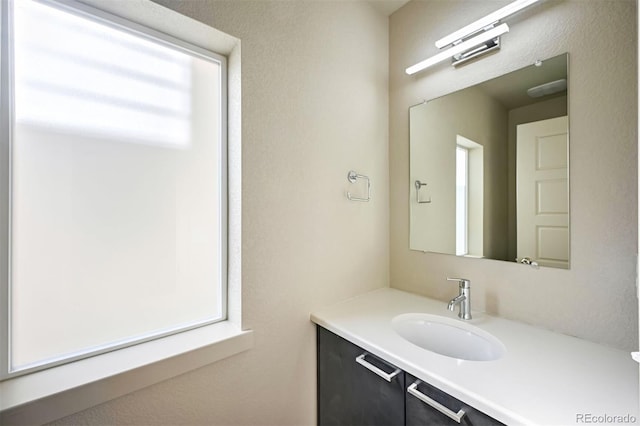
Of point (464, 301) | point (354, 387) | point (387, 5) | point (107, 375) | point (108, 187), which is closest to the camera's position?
point (107, 375)

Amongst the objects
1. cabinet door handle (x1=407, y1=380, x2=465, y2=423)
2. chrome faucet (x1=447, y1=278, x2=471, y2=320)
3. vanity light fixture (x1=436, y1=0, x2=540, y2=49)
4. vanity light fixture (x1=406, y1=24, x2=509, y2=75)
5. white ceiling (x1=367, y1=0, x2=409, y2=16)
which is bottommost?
cabinet door handle (x1=407, y1=380, x2=465, y2=423)

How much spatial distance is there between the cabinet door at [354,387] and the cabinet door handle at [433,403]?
53 mm

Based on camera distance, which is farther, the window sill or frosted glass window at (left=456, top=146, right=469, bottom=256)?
frosted glass window at (left=456, top=146, right=469, bottom=256)

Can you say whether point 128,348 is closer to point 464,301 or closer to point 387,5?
point 464,301

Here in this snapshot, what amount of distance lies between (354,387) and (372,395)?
102mm

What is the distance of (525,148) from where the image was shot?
119 centimetres

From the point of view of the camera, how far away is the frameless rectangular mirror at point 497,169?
1.10 metres

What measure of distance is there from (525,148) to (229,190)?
1.35m

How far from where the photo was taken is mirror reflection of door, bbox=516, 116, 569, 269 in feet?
3.53

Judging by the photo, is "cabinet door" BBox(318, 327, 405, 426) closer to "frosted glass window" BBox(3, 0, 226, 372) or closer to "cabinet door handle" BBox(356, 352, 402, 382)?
"cabinet door handle" BBox(356, 352, 402, 382)

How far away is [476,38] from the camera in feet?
3.90

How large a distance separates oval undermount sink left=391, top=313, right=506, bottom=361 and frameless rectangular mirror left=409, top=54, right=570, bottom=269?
0.38 metres

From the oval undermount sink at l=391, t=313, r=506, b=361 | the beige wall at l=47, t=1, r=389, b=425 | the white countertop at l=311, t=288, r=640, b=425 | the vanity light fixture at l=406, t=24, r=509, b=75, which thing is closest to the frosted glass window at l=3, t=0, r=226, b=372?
the beige wall at l=47, t=1, r=389, b=425

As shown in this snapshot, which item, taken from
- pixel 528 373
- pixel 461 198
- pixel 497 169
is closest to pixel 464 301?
pixel 528 373
